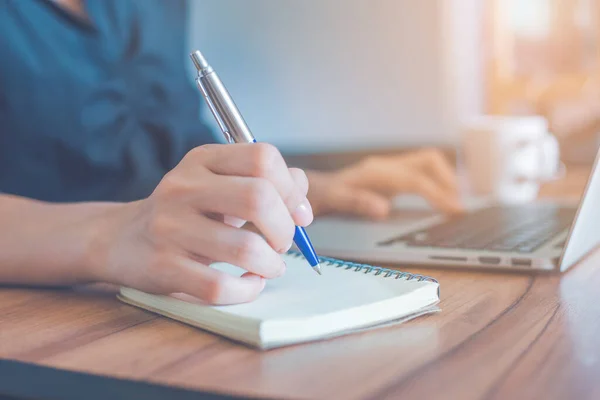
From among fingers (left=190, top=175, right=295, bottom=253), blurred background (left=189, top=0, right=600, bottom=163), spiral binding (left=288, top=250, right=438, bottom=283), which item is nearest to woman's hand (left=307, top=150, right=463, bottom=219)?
spiral binding (left=288, top=250, right=438, bottom=283)

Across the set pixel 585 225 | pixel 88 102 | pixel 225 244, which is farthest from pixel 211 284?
pixel 88 102

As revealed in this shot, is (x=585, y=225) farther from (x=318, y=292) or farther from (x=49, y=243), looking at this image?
(x=49, y=243)

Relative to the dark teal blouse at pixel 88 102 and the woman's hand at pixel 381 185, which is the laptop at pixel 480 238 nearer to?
the woman's hand at pixel 381 185

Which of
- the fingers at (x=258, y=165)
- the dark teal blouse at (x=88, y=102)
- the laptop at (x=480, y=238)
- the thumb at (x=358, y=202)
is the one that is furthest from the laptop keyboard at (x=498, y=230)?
the dark teal blouse at (x=88, y=102)

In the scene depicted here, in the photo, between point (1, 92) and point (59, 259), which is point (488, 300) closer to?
point (59, 259)

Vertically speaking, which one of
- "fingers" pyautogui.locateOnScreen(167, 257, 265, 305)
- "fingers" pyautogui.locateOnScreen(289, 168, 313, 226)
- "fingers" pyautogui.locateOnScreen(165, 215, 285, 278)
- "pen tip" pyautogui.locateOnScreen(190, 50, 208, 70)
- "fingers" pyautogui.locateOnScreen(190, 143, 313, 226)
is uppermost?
"pen tip" pyautogui.locateOnScreen(190, 50, 208, 70)

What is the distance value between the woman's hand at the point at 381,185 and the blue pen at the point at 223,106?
456 mm

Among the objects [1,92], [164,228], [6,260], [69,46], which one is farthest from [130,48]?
[164,228]

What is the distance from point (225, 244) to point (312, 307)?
7 cm

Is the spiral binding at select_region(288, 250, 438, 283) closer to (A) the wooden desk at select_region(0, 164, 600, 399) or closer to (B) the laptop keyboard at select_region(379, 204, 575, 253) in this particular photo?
(A) the wooden desk at select_region(0, 164, 600, 399)

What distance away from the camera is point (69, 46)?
102cm

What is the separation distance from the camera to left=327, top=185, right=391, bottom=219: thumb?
0.95m

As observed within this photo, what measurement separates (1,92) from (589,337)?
2.73 feet

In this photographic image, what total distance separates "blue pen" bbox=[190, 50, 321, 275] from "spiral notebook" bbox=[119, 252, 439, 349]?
0.07 ft
